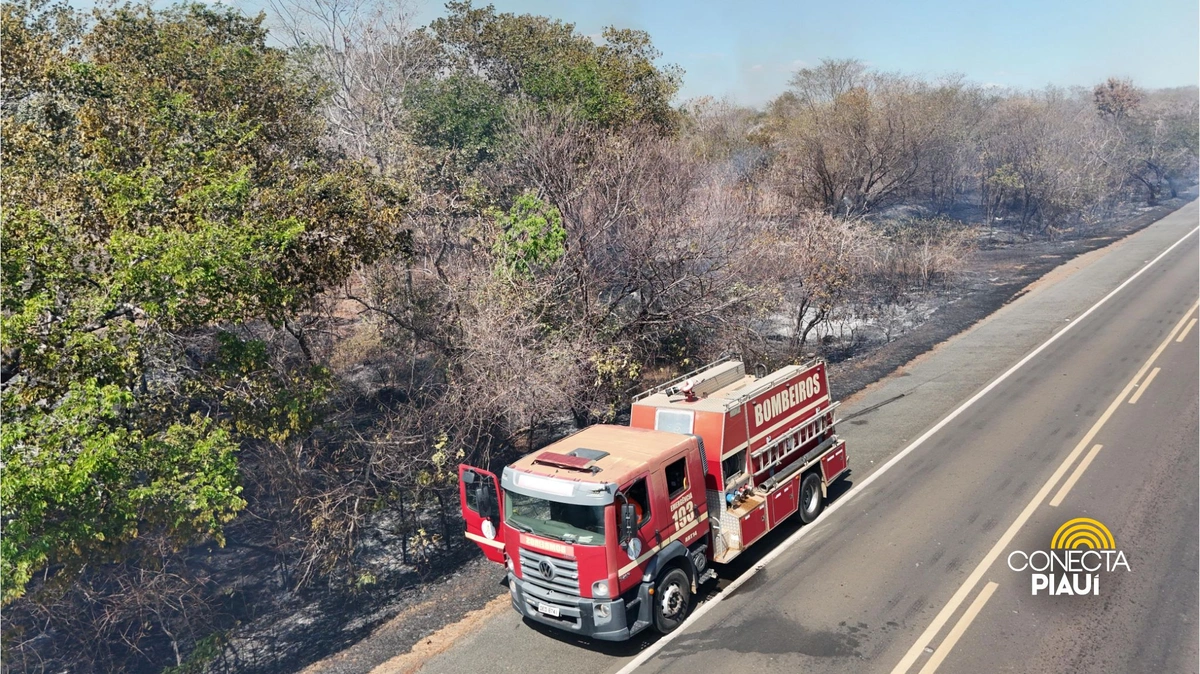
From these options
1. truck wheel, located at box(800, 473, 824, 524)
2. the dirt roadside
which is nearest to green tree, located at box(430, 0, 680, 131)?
the dirt roadside

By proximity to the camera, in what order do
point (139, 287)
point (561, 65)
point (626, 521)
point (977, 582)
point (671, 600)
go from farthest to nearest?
point (561, 65) < point (139, 287) < point (977, 582) < point (671, 600) < point (626, 521)

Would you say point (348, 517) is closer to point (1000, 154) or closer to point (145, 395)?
point (145, 395)

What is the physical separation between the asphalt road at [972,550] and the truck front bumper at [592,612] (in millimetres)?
515

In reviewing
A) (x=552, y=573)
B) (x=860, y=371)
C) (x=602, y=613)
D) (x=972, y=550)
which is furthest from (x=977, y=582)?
(x=860, y=371)

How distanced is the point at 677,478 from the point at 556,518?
6.25 feet

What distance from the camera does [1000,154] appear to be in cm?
5553

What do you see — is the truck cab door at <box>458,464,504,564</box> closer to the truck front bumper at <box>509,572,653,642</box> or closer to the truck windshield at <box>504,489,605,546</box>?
the truck windshield at <box>504,489,605,546</box>

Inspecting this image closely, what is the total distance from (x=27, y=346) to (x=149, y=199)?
3371mm

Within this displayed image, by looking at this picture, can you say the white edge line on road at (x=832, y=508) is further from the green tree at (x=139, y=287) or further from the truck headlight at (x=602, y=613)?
the green tree at (x=139, y=287)

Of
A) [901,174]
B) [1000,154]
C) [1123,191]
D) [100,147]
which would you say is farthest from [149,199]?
[1123,191]

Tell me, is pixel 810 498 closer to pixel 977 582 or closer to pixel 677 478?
pixel 977 582

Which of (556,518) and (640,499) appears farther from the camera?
(640,499)

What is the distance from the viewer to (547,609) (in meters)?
10.0

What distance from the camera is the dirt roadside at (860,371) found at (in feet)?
35.0
